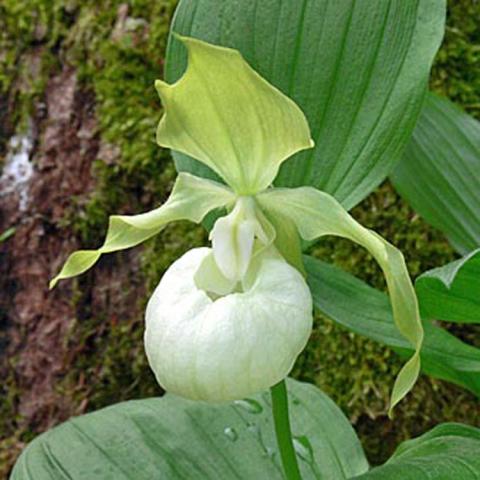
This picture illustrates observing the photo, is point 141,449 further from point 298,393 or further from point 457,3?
point 457,3

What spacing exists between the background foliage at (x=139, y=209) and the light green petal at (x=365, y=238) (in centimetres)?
62

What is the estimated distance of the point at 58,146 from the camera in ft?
5.50

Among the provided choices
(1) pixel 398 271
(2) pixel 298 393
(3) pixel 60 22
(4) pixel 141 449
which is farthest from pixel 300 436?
(3) pixel 60 22

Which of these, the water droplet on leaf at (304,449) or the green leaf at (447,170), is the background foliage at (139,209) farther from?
the water droplet on leaf at (304,449)

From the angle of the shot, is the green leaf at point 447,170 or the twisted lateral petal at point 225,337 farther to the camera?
the green leaf at point 447,170

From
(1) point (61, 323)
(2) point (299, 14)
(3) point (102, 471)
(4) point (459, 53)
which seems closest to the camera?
(2) point (299, 14)

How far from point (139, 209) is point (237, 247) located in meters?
0.78

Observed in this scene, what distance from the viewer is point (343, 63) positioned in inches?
34.7

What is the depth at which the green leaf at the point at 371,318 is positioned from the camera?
909 millimetres

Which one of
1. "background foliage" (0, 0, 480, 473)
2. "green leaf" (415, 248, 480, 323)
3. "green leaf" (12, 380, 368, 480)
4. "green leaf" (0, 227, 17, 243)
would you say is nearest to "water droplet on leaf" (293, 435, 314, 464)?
"green leaf" (12, 380, 368, 480)

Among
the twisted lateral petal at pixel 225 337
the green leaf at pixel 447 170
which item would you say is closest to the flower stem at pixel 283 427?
the twisted lateral petal at pixel 225 337

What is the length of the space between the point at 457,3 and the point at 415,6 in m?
0.68

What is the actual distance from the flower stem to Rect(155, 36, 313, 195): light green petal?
20 centimetres

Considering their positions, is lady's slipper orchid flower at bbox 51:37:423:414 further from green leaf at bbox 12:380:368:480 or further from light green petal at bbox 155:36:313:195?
green leaf at bbox 12:380:368:480
